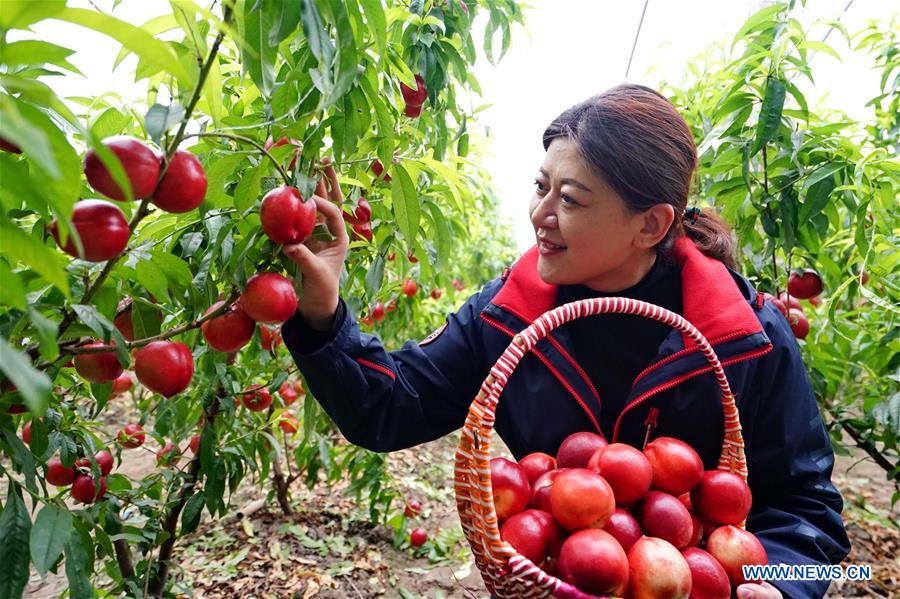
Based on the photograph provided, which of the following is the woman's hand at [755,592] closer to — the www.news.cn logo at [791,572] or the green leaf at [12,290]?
the www.news.cn logo at [791,572]

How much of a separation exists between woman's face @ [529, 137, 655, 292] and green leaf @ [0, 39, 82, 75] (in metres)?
0.95

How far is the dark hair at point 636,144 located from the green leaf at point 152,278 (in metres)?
0.90

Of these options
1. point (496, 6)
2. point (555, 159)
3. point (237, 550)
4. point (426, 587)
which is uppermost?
point (496, 6)

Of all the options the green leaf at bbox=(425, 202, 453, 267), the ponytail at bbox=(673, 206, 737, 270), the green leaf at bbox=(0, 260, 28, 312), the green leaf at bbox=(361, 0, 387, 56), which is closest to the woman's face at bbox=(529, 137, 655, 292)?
the ponytail at bbox=(673, 206, 737, 270)

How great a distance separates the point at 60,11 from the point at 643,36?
569 centimetres

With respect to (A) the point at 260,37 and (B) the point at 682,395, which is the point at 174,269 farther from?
(B) the point at 682,395

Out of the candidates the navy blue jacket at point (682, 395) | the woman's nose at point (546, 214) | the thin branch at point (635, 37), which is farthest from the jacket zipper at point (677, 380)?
the thin branch at point (635, 37)

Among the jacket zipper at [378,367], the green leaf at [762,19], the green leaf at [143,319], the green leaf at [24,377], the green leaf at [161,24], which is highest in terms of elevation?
the green leaf at [762,19]

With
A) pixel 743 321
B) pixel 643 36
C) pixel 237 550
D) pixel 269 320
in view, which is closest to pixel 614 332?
pixel 743 321

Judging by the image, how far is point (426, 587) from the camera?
9.38 feet

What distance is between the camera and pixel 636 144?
1.37 m

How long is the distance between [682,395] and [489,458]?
55 cm

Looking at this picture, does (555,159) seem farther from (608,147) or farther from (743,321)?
(743,321)

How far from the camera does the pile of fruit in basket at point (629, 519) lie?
1.01 metres
